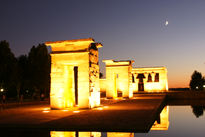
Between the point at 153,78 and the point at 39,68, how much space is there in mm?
17229

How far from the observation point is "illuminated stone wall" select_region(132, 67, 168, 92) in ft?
121

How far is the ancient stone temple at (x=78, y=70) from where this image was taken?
14094 mm

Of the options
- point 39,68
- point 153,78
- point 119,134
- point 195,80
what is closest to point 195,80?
point 195,80

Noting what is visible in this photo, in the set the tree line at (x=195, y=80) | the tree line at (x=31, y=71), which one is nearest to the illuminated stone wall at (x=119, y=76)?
the tree line at (x=31, y=71)

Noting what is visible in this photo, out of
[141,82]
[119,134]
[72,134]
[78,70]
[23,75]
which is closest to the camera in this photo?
[119,134]

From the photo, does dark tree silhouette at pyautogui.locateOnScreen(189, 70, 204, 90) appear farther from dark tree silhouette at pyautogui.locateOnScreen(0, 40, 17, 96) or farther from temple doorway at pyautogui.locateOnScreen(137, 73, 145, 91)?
dark tree silhouette at pyautogui.locateOnScreen(0, 40, 17, 96)

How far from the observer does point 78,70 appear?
14289 millimetres

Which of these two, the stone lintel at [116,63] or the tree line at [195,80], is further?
the tree line at [195,80]

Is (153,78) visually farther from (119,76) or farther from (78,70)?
(78,70)

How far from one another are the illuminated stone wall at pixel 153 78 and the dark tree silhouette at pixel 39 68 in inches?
554

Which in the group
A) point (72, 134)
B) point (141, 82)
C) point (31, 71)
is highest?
point (31, 71)

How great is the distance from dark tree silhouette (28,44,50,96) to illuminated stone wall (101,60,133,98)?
30.4 feet

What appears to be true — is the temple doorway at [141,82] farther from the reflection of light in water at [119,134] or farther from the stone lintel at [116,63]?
the reflection of light in water at [119,134]

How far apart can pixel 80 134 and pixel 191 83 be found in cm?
5763
